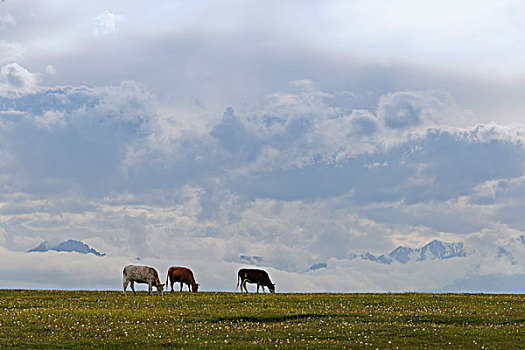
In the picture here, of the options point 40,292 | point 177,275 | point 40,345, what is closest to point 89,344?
point 40,345

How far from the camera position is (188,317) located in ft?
124

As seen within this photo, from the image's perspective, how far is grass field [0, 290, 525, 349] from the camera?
101ft

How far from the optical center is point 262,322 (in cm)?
3759

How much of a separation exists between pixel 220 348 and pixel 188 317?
9307mm

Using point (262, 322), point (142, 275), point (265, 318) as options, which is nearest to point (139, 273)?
point (142, 275)

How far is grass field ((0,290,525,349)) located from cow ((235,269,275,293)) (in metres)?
18.0

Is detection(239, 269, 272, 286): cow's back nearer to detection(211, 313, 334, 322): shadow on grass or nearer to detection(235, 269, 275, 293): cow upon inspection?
detection(235, 269, 275, 293): cow

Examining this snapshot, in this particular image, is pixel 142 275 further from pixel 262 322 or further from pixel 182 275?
pixel 262 322

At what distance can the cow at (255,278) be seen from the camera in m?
67.6

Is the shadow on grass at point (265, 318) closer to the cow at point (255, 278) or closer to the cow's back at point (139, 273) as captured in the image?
the cow's back at point (139, 273)

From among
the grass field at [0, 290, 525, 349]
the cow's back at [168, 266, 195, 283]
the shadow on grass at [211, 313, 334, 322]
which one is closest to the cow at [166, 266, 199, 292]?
the cow's back at [168, 266, 195, 283]

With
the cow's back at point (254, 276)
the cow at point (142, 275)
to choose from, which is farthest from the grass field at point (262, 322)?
the cow's back at point (254, 276)

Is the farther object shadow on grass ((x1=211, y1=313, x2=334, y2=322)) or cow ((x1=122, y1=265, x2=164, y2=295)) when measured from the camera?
cow ((x1=122, y1=265, x2=164, y2=295))

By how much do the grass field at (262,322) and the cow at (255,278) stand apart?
17972 millimetres
